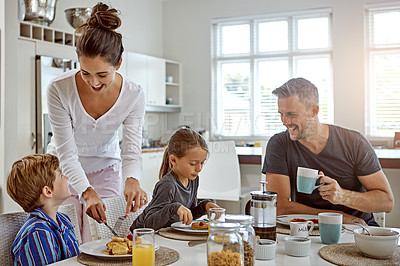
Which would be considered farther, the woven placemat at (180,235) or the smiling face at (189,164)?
the smiling face at (189,164)

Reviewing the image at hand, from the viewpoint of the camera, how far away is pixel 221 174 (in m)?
3.51

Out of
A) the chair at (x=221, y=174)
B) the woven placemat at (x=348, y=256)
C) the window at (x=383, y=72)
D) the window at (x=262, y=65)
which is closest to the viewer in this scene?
the woven placemat at (x=348, y=256)

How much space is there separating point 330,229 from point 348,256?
0.55 ft

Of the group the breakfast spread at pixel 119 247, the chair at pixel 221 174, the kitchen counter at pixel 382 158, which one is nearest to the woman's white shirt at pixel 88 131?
the breakfast spread at pixel 119 247

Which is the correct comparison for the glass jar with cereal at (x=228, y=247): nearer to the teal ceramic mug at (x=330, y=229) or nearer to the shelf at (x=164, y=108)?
the teal ceramic mug at (x=330, y=229)

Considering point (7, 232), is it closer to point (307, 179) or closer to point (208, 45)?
point (307, 179)

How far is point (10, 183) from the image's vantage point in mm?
1532

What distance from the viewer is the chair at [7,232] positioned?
4.73 feet

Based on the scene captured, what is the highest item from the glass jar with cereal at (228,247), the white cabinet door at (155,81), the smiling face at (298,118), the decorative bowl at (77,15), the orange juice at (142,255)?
the decorative bowl at (77,15)

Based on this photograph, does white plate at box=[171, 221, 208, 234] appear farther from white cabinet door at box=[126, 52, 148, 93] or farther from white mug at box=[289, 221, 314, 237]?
white cabinet door at box=[126, 52, 148, 93]

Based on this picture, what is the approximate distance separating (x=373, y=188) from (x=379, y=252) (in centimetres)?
79

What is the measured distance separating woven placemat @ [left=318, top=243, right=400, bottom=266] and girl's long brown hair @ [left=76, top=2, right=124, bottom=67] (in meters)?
1.09

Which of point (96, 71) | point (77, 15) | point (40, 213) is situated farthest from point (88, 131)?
point (77, 15)

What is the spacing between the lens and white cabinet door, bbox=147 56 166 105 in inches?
250
